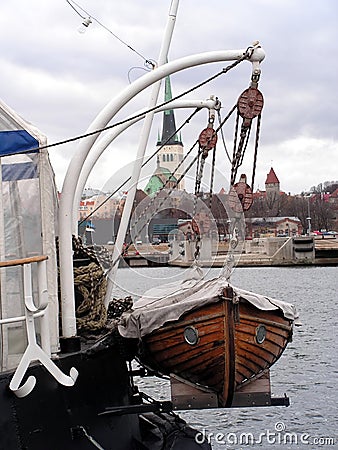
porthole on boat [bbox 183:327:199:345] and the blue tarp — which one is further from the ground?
the blue tarp

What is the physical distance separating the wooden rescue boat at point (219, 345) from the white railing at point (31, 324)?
1340mm

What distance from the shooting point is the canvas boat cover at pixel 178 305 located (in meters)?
7.67

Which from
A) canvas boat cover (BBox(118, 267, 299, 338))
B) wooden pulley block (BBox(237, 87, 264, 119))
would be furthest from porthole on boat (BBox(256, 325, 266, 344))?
wooden pulley block (BBox(237, 87, 264, 119))

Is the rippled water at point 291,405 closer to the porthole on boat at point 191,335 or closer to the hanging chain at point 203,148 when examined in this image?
the hanging chain at point 203,148

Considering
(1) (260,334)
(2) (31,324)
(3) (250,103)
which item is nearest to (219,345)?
(1) (260,334)

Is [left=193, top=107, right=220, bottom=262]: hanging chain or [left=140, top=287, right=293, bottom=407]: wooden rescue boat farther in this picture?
[left=193, top=107, right=220, bottom=262]: hanging chain

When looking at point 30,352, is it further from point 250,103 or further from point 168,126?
point 168,126

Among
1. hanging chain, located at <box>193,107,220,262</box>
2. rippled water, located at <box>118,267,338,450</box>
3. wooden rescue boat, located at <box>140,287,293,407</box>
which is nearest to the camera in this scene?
wooden rescue boat, located at <box>140,287,293,407</box>

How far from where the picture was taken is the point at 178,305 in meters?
7.71

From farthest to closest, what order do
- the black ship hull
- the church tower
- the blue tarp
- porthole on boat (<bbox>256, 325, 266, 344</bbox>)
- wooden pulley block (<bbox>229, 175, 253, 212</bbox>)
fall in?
the church tower → wooden pulley block (<bbox>229, 175, 253, 212</bbox>) → porthole on boat (<bbox>256, 325, 266, 344</bbox>) → the blue tarp → the black ship hull

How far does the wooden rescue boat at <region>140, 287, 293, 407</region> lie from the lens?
7.59 meters

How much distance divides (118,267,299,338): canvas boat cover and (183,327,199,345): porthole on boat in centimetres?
18

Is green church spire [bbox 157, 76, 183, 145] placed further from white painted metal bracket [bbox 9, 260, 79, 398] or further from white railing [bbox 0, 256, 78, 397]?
white painted metal bracket [bbox 9, 260, 79, 398]

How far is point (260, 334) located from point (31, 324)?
2727 millimetres
